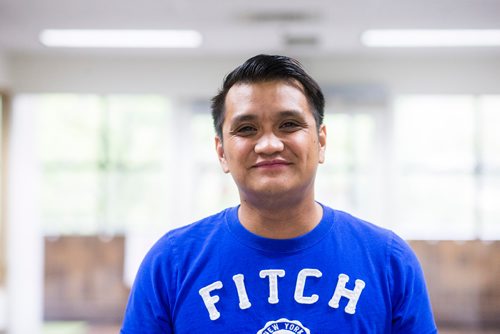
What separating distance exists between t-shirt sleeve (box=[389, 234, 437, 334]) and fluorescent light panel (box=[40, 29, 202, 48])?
3322 mm

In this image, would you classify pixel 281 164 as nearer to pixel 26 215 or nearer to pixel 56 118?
pixel 26 215

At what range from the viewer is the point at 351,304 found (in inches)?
40.5

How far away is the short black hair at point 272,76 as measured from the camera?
1097 mm

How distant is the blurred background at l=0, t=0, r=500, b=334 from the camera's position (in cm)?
423

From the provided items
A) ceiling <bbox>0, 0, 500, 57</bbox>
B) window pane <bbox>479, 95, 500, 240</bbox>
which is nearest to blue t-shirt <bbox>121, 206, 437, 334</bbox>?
ceiling <bbox>0, 0, 500, 57</bbox>

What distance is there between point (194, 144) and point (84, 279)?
214 cm

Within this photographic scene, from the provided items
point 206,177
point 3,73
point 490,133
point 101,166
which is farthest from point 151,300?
point 490,133

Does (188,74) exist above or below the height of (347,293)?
above

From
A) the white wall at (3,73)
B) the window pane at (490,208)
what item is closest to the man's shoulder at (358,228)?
the white wall at (3,73)

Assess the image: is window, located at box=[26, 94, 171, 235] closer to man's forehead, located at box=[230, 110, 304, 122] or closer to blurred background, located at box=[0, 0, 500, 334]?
blurred background, located at box=[0, 0, 500, 334]

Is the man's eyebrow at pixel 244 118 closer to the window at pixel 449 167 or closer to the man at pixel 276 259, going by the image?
the man at pixel 276 259

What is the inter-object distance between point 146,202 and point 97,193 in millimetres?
526

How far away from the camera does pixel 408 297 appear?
3.44ft

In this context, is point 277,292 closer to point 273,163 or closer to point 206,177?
point 273,163
